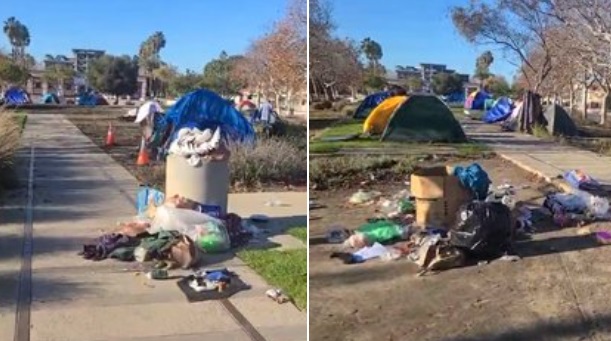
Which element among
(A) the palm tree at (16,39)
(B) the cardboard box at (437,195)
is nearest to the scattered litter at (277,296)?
(B) the cardboard box at (437,195)

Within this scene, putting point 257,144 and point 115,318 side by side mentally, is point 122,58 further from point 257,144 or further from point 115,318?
point 115,318

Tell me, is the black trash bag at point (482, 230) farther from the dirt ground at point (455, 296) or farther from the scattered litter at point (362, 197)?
the scattered litter at point (362, 197)

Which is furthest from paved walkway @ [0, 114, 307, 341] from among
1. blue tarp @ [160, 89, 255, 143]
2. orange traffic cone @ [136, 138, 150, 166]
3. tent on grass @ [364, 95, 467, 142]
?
orange traffic cone @ [136, 138, 150, 166]

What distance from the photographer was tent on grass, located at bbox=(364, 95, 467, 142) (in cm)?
349

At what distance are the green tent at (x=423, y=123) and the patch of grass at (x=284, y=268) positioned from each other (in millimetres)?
1580

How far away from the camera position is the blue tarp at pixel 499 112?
3.68 m

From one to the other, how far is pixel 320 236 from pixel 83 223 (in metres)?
4.88

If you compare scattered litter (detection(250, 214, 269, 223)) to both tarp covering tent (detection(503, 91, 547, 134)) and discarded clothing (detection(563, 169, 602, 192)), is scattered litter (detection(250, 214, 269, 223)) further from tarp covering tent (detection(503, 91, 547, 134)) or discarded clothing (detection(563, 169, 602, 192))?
tarp covering tent (detection(503, 91, 547, 134))

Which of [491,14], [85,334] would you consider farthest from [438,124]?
[85,334]

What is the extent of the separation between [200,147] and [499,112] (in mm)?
4259

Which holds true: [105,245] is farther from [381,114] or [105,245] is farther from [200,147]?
[381,114]

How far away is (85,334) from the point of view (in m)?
4.57

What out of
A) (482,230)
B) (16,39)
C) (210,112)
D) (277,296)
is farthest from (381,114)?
(16,39)

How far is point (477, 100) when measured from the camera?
12.1 feet
